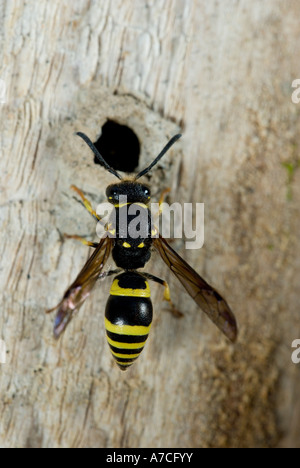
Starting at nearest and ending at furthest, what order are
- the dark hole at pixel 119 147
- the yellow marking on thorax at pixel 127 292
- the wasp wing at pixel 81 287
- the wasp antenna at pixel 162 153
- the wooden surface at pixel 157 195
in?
the wasp wing at pixel 81 287, the yellow marking on thorax at pixel 127 292, the wooden surface at pixel 157 195, the wasp antenna at pixel 162 153, the dark hole at pixel 119 147

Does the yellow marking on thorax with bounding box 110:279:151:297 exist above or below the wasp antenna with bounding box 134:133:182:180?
below

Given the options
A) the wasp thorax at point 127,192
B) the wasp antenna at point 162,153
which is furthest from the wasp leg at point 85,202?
the wasp antenna at point 162,153

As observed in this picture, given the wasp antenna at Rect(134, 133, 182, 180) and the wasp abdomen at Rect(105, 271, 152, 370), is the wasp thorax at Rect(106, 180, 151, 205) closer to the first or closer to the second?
the wasp antenna at Rect(134, 133, 182, 180)

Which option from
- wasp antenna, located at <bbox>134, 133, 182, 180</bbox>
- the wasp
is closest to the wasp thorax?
the wasp

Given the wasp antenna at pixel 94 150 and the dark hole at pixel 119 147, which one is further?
the dark hole at pixel 119 147

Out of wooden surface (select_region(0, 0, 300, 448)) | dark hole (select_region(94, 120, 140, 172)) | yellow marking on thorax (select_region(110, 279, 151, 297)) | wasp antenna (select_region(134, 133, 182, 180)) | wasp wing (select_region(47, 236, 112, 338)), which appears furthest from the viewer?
dark hole (select_region(94, 120, 140, 172))

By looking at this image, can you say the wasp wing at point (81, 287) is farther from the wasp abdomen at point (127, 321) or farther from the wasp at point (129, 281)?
the wasp abdomen at point (127, 321)

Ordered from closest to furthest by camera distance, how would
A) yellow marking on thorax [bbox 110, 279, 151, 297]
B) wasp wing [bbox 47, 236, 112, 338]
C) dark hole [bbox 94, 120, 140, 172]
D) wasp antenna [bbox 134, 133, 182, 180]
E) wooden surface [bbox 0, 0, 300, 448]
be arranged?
wasp wing [bbox 47, 236, 112, 338] → yellow marking on thorax [bbox 110, 279, 151, 297] → wooden surface [bbox 0, 0, 300, 448] → wasp antenna [bbox 134, 133, 182, 180] → dark hole [bbox 94, 120, 140, 172]
